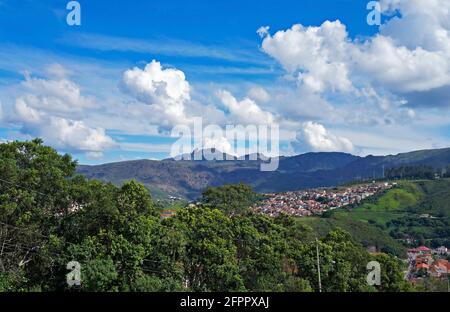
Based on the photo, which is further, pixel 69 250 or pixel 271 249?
pixel 271 249

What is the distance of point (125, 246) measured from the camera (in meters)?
25.0

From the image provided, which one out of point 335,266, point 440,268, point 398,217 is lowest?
point 440,268

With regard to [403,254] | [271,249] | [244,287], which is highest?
[271,249]

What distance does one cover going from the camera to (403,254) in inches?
3438

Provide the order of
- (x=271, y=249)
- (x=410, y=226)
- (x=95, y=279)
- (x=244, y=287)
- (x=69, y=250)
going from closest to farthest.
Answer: (x=95, y=279), (x=69, y=250), (x=244, y=287), (x=271, y=249), (x=410, y=226)

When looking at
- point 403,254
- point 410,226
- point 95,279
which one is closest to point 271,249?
point 95,279

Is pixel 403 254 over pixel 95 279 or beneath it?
beneath

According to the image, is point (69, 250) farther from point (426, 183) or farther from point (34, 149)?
point (426, 183)

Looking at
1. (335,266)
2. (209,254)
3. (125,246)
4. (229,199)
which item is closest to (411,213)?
(229,199)

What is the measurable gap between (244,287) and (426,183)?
154351 mm
